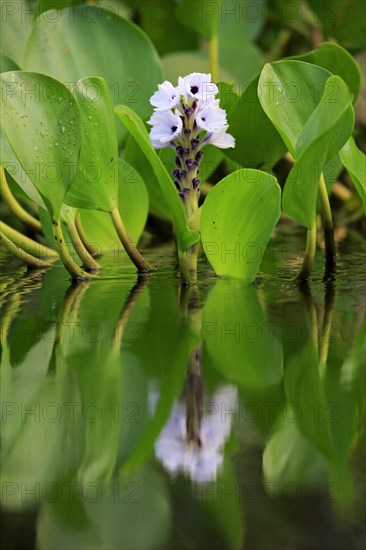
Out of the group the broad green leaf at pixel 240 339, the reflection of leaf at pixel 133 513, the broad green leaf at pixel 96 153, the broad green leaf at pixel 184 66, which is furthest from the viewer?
the broad green leaf at pixel 184 66

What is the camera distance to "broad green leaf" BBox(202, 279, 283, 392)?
76cm

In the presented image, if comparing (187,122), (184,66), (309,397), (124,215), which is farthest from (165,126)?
(184,66)

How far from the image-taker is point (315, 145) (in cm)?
91

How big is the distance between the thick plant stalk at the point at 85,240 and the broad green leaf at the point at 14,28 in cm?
28

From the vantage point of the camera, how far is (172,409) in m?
0.67

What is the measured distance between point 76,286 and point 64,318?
121 mm

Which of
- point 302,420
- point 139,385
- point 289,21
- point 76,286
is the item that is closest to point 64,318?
point 76,286

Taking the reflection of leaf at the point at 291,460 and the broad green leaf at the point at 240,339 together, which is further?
the broad green leaf at the point at 240,339

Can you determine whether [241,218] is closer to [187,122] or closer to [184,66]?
[187,122]

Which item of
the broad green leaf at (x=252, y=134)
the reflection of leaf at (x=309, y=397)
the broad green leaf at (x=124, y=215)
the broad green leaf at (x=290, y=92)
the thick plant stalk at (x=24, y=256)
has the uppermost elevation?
the broad green leaf at (x=290, y=92)

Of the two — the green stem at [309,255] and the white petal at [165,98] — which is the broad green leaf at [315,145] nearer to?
the green stem at [309,255]

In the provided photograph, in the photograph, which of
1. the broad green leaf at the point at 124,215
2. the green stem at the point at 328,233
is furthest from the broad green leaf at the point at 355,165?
the broad green leaf at the point at 124,215

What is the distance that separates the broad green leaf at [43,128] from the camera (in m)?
0.94

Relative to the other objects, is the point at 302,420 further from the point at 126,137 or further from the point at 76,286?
the point at 126,137
